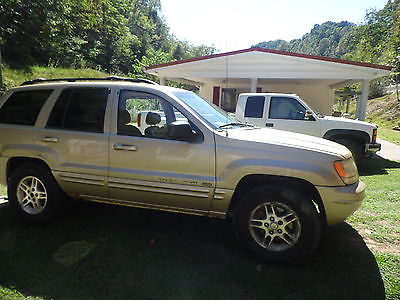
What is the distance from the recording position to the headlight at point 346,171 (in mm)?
2733

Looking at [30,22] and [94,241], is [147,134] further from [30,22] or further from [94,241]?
[30,22]

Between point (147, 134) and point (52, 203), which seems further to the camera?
point (52, 203)

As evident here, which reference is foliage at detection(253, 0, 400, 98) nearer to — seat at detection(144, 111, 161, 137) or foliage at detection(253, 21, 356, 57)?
foliage at detection(253, 21, 356, 57)

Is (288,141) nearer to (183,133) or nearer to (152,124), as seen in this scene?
(183,133)

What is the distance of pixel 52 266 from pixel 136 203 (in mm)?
1060

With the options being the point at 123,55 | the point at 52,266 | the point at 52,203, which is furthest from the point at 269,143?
the point at 123,55

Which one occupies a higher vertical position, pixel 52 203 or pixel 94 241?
pixel 52 203

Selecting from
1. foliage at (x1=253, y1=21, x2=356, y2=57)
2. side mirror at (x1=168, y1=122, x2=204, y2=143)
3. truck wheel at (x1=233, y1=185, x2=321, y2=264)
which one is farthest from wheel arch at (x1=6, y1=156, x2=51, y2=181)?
foliage at (x1=253, y1=21, x2=356, y2=57)

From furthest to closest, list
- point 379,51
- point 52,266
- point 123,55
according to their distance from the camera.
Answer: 1. point 379,51
2. point 123,55
3. point 52,266

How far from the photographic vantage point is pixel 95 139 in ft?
10.9

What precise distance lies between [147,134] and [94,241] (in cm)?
143

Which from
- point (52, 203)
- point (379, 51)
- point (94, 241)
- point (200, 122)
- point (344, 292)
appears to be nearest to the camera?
point (344, 292)

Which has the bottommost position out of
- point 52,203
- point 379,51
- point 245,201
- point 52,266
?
point 52,266

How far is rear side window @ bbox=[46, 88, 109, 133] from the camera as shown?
3.40m
